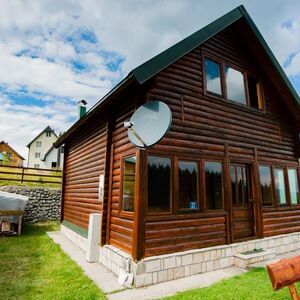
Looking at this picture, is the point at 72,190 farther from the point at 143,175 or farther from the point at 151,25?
the point at 151,25

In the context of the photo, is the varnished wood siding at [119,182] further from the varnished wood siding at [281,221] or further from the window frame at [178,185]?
the varnished wood siding at [281,221]

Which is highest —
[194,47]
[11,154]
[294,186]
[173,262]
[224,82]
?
[11,154]

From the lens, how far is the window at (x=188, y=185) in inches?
219

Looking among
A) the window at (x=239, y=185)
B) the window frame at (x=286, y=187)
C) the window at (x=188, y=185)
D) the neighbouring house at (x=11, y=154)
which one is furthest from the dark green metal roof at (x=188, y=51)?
the neighbouring house at (x=11, y=154)

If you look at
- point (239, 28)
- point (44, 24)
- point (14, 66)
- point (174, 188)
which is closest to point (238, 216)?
point (174, 188)

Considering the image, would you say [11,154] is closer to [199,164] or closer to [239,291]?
[199,164]

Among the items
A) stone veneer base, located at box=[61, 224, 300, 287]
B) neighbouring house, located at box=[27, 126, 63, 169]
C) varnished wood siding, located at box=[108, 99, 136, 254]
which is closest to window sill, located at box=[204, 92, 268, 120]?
varnished wood siding, located at box=[108, 99, 136, 254]

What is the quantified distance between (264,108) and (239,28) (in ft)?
8.67

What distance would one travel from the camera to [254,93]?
8102 mm

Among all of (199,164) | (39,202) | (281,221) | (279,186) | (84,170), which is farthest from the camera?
(39,202)

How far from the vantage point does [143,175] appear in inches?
196

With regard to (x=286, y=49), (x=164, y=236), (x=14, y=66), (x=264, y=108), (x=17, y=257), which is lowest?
(x=17, y=257)

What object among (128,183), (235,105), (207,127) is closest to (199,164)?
(207,127)

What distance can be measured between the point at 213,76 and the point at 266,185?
12.2 ft
